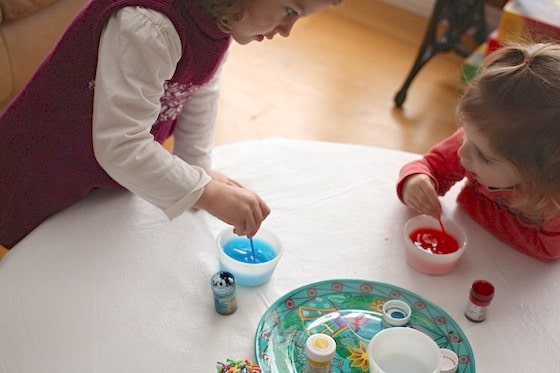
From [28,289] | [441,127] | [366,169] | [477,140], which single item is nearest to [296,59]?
[441,127]

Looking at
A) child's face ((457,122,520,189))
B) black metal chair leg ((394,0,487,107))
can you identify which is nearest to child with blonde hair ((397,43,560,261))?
child's face ((457,122,520,189))

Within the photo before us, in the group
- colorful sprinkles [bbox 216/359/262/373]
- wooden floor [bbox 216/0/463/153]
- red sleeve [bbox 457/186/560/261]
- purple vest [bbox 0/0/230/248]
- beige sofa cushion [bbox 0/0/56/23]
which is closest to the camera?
colorful sprinkles [bbox 216/359/262/373]

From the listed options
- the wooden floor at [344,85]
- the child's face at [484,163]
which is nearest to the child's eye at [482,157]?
the child's face at [484,163]

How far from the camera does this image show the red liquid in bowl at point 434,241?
108 centimetres

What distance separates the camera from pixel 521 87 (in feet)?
3.10

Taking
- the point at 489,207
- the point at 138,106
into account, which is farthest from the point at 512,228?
the point at 138,106

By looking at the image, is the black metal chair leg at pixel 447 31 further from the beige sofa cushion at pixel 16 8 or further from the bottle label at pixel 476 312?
the bottle label at pixel 476 312

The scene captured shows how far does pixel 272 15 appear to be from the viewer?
0.88 meters

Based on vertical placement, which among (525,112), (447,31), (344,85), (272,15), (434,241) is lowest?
(344,85)

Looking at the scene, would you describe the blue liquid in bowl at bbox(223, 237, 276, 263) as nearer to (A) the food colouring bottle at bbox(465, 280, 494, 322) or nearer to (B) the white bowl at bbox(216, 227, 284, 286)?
(B) the white bowl at bbox(216, 227, 284, 286)

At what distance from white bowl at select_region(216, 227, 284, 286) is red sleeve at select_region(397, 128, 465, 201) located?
0.27 metres

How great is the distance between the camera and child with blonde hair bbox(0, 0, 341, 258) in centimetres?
87

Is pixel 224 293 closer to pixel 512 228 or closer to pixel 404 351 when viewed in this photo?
pixel 404 351

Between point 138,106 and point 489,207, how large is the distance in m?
0.62
